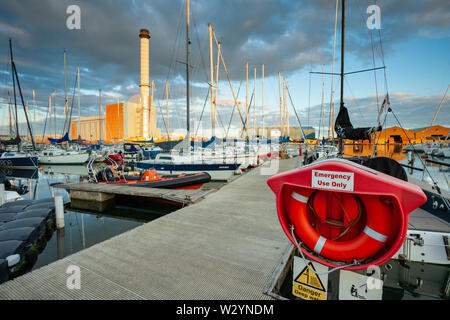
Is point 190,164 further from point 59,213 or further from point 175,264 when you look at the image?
point 175,264

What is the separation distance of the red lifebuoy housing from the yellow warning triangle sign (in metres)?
0.25

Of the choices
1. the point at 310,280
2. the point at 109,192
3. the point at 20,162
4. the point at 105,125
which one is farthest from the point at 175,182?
the point at 105,125

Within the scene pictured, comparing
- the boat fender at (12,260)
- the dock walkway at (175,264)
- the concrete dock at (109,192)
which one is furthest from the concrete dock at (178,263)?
the concrete dock at (109,192)

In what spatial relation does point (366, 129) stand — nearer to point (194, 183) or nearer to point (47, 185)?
point (194, 183)

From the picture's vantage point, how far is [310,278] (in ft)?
6.72

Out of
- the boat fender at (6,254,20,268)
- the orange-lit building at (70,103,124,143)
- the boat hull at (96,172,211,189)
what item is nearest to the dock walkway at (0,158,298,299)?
the boat fender at (6,254,20,268)

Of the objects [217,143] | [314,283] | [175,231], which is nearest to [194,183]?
[217,143]

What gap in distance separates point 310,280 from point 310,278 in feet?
0.07

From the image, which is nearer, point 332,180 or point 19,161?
point 332,180

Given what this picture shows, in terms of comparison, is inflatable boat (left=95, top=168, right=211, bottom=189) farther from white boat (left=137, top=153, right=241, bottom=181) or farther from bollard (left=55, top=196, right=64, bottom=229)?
bollard (left=55, top=196, right=64, bottom=229)

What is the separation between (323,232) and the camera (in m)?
2.01

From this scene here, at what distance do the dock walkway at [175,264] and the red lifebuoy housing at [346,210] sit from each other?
0.96 m

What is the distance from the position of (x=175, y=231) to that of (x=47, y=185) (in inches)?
583
